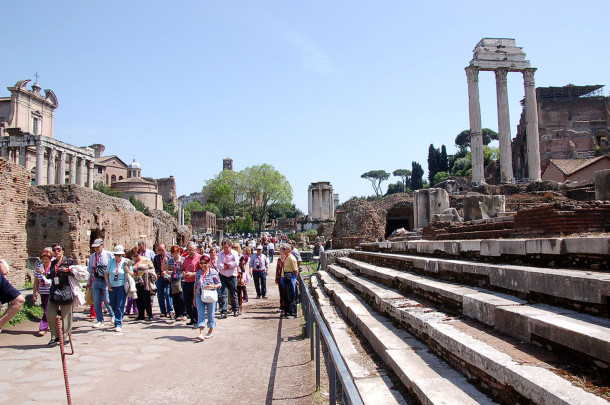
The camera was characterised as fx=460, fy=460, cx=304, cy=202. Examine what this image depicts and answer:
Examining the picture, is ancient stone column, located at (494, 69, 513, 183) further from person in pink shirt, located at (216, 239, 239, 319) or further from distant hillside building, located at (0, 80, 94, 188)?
distant hillside building, located at (0, 80, 94, 188)

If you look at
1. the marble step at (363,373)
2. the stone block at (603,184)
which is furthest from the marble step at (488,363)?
the stone block at (603,184)

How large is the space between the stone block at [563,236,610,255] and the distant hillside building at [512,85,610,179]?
53.1 metres

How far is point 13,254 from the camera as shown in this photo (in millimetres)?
11852

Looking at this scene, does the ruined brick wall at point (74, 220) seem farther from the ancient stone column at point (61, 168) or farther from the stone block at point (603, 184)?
the ancient stone column at point (61, 168)

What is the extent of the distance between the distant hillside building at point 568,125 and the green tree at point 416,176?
2619cm

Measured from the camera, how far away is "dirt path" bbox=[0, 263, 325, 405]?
Answer: 4723mm

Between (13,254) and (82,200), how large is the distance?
4.79m

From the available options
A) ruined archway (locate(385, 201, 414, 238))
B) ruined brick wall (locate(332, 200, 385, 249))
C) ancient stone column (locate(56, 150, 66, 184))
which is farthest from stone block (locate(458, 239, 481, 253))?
ancient stone column (locate(56, 150, 66, 184))

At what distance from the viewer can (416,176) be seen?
279ft

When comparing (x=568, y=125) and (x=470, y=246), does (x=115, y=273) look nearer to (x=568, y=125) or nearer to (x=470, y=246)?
(x=470, y=246)

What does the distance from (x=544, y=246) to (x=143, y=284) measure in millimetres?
7279

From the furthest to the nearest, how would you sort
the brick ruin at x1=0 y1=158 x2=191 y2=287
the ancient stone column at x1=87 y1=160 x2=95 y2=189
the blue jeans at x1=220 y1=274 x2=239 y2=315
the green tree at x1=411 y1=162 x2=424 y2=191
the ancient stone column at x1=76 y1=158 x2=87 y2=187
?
the green tree at x1=411 y1=162 x2=424 y2=191, the ancient stone column at x1=87 y1=160 x2=95 y2=189, the ancient stone column at x1=76 y1=158 x2=87 y2=187, the brick ruin at x1=0 y1=158 x2=191 y2=287, the blue jeans at x1=220 y1=274 x2=239 y2=315

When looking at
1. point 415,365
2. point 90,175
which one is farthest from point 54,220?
point 90,175

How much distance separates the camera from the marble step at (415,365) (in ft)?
9.31
